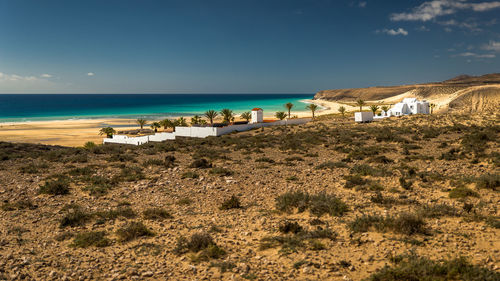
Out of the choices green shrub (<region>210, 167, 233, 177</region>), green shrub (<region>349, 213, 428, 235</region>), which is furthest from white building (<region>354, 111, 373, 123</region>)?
green shrub (<region>349, 213, 428, 235</region>)

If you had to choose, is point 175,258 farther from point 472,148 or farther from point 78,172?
point 472,148

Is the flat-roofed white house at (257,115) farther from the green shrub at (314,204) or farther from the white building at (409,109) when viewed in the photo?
the green shrub at (314,204)

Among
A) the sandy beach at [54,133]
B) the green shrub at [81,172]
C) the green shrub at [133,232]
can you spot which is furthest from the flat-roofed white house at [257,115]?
the green shrub at [133,232]

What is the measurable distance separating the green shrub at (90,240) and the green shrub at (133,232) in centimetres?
37

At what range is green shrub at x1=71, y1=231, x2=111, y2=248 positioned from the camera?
26.7ft

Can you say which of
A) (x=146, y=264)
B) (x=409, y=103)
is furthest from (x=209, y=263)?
(x=409, y=103)

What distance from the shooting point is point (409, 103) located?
6303cm

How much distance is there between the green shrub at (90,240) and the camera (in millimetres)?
8134

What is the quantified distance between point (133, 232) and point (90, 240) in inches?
42.7

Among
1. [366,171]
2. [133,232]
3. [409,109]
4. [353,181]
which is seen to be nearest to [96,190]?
[133,232]

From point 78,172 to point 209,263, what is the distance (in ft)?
41.8

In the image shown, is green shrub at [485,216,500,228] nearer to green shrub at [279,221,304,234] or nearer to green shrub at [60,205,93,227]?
green shrub at [279,221,304,234]

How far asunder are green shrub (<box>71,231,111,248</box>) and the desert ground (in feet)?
0.11

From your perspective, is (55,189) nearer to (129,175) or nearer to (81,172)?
(129,175)
